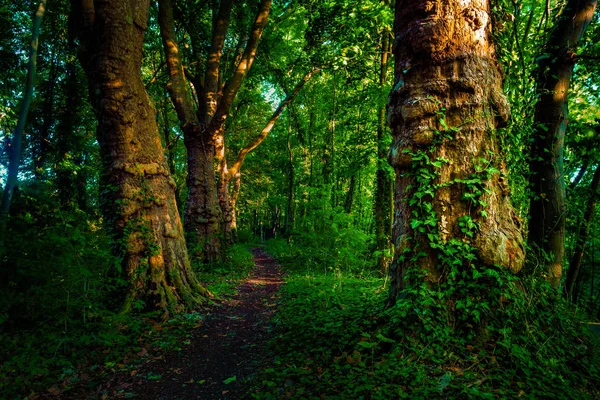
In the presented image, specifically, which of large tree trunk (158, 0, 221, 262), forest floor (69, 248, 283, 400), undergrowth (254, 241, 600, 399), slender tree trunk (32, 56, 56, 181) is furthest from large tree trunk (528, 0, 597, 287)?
slender tree trunk (32, 56, 56, 181)

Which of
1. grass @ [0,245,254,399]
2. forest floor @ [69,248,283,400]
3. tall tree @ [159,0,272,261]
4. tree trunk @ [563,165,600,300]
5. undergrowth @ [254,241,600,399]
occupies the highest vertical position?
tall tree @ [159,0,272,261]

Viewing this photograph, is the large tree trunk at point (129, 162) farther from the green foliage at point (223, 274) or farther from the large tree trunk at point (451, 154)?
the large tree trunk at point (451, 154)

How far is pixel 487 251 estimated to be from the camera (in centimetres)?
286

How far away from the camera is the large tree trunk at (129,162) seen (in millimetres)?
4922

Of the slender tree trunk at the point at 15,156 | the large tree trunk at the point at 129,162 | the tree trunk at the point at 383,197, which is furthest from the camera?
the tree trunk at the point at 383,197

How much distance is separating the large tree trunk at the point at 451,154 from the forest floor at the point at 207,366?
2.02 metres

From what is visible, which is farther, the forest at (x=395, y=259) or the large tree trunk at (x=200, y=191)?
the large tree trunk at (x=200, y=191)

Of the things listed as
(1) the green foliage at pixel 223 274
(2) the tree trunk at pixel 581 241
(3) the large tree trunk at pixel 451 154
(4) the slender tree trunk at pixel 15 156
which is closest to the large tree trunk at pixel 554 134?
(3) the large tree trunk at pixel 451 154

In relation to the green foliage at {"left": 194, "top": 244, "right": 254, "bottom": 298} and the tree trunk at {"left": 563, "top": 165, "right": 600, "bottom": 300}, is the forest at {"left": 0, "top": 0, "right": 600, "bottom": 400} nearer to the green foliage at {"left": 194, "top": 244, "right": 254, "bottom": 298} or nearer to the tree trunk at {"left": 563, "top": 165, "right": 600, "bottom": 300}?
the tree trunk at {"left": 563, "top": 165, "right": 600, "bottom": 300}

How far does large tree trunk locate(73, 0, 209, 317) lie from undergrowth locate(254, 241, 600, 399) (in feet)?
9.26

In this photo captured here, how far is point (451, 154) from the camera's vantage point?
120 inches

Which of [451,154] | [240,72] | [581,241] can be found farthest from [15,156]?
[581,241]

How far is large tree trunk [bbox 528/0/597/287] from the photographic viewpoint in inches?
153

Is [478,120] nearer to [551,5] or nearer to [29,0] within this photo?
[551,5]
